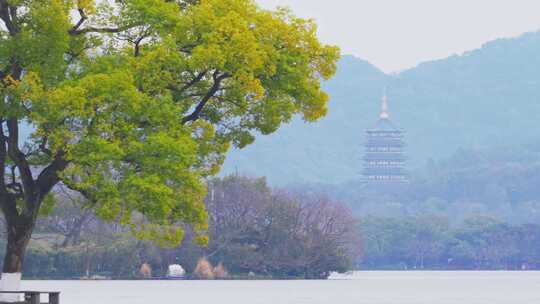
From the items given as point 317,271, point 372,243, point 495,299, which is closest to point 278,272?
point 317,271

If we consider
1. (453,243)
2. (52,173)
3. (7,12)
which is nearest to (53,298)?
(52,173)

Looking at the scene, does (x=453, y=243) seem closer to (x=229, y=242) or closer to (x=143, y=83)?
(x=229, y=242)

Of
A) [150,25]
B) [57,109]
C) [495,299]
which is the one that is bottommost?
[495,299]

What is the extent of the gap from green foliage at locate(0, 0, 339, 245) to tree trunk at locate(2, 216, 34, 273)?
1.40 metres

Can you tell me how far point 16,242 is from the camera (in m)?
33.8

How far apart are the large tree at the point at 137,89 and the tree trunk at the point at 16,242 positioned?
0.02 meters

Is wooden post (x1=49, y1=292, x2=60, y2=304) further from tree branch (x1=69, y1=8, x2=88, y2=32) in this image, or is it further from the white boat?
the white boat

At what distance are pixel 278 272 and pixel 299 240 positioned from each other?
11.4ft

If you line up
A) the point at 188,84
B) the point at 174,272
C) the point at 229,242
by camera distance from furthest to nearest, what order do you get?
the point at 229,242 < the point at 174,272 < the point at 188,84

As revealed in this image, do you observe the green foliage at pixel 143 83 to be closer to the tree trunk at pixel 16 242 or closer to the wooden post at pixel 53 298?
the tree trunk at pixel 16 242

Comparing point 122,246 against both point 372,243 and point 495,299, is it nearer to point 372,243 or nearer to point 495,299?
point 495,299

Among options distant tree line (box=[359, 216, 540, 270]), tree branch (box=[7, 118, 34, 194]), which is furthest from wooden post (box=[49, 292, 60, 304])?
distant tree line (box=[359, 216, 540, 270])

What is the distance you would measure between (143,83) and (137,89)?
21 centimetres

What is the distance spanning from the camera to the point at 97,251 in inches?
3777
